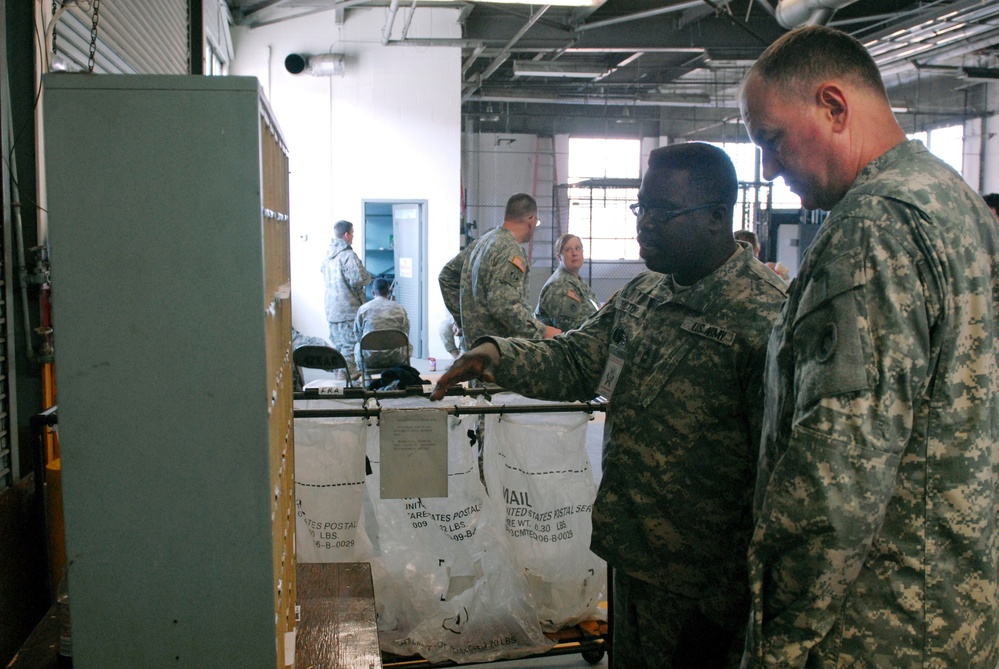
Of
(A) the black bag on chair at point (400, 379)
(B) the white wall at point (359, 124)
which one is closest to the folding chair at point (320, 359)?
(A) the black bag on chair at point (400, 379)

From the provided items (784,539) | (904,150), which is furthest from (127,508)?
(904,150)

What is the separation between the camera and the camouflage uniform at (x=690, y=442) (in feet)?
5.74

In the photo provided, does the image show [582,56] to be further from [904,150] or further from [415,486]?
[904,150]

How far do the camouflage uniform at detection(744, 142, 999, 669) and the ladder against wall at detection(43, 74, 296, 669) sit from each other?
0.84 metres

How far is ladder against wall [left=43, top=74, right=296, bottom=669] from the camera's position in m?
1.22

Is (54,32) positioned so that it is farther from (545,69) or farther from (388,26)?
(545,69)

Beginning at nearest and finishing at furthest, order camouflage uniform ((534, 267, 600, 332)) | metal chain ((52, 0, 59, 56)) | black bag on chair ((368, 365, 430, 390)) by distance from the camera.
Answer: metal chain ((52, 0, 59, 56)) → black bag on chair ((368, 365, 430, 390)) → camouflage uniform ((534, 267, 600, 332))

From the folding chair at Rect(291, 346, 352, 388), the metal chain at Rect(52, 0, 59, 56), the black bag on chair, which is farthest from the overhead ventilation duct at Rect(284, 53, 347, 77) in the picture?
the metal chain at Rect(52, 0, 59, 56)

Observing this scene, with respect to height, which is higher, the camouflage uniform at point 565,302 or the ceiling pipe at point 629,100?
the ceiling pipe at point 629,100

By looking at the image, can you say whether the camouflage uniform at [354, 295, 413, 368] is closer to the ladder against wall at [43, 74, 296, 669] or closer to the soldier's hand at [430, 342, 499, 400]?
the soldier's hand at [430, 342, 499, 400]

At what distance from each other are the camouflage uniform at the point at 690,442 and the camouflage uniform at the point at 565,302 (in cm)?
322

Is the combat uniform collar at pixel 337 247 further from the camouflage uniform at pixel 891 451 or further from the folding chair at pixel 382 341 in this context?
the camouflage uniform at pixel 891 451

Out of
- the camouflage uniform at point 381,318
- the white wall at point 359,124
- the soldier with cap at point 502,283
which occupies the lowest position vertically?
the camouflage uniform at point 381,318

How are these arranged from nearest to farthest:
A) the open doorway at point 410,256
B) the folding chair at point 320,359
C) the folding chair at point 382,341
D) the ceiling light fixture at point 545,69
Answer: the folding chair at point 320,359 → the folding chair at point 382,341 → the open doorway at point 410,256 → the ceiling light fixture at point 545,69
